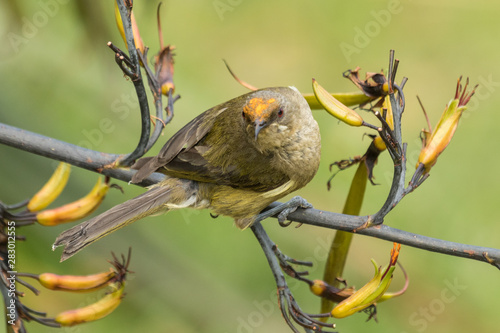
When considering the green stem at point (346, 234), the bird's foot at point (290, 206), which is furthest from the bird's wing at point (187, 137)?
the green stem at point (346, 234)

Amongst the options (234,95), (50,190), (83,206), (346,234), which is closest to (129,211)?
(83,206)

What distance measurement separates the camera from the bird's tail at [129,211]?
5.64ft

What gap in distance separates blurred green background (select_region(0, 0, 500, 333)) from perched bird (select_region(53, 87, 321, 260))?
0.25 m

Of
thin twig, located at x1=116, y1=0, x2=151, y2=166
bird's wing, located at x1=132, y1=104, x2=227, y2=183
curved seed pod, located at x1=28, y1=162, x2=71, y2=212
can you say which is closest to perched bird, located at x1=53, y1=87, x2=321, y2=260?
bird's wing, located at x1=132, y1=104, x2=227, y2=183

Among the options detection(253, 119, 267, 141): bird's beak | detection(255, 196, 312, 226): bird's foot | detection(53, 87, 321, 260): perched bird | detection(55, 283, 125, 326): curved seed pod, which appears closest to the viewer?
detection(55, 283, 125, 326): curved seed pod

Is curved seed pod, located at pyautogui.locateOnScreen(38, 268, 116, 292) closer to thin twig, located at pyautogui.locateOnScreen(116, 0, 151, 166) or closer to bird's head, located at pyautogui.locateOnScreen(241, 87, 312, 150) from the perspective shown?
thin twig, located at pyautogui.locateOnScreen(116, 0, 151, 166)

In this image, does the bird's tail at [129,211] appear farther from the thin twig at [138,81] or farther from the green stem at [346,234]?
the green stem at [346,234]

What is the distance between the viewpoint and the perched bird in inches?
89.3

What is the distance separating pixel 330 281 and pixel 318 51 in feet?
10.1

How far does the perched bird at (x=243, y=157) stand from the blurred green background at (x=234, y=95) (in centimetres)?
25

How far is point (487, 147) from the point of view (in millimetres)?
4559

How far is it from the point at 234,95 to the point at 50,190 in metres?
2.55

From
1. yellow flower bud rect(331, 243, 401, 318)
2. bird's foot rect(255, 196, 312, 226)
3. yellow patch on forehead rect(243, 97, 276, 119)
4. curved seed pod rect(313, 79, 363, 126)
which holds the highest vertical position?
yellow patch on forehead rect(243, 97, 276, 119)

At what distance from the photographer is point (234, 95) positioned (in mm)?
4379
